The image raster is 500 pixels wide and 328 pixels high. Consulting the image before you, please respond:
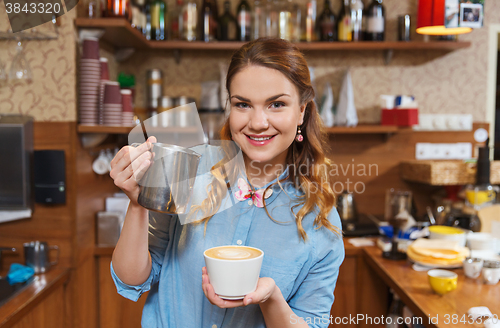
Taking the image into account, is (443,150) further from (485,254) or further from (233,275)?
(233,275)

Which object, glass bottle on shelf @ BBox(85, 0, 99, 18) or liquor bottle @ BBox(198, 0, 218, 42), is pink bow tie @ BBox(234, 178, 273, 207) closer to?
glass bottle on shelf @ BBox(85, 0, 99, 18)

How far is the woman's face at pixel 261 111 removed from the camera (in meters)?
0.94

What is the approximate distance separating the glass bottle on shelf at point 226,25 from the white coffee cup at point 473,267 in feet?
5.73

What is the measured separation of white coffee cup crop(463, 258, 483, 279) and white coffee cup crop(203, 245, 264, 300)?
1.21m

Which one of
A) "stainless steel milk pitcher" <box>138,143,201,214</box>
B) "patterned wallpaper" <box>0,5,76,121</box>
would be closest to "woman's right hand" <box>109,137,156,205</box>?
"stainless steel milk pitcher" <box>138,143,201,214</box>

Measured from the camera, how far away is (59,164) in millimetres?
1836

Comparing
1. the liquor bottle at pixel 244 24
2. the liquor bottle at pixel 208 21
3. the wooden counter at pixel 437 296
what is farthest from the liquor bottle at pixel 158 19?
the wooden counter at pixel 437 296

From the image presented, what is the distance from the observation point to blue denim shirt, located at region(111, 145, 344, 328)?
968 millimetres

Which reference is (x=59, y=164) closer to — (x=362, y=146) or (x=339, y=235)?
(x=339, y=235)

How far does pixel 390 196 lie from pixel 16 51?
199cm

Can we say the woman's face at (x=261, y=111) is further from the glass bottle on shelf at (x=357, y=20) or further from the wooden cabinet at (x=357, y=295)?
the glass bottle on shelf at (x=357, y=20)

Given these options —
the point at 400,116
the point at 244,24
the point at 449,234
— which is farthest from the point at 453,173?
the point at 244,24

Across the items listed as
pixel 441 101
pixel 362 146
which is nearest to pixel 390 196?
pixel 362 146

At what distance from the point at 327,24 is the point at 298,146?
1547 mm
